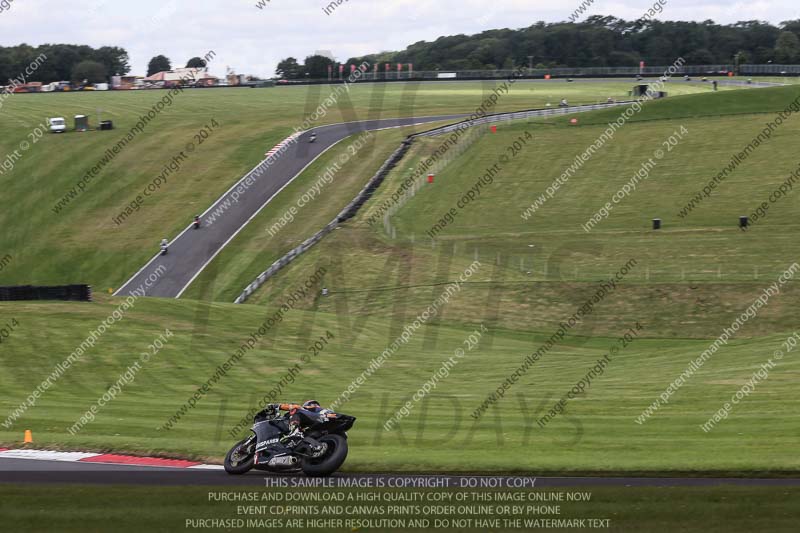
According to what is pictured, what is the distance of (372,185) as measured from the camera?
6050cm

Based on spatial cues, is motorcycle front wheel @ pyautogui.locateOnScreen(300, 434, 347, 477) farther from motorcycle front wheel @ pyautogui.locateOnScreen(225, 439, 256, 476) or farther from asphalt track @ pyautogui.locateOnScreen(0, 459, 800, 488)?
motorcycle front wheel @ pyautogui.locateOnScreen(225, 439, 256, 476)

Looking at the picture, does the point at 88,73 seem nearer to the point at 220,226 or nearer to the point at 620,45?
the point at 620,45

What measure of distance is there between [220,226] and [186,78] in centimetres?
9679

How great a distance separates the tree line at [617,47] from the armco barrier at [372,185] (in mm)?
68219

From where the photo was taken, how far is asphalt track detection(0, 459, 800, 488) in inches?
626

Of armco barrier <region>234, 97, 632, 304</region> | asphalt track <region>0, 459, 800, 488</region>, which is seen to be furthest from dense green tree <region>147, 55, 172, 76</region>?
asphalt track <region>0, 459, 800, 488</region>

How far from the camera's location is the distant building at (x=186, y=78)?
459 ft

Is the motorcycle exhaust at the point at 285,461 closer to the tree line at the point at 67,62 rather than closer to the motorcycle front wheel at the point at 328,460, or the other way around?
the motorcycle front wheel at the point at 328,460

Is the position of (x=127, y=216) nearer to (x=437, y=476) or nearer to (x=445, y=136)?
(x=445, y=136)

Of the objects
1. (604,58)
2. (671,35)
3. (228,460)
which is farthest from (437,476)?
(671,35)

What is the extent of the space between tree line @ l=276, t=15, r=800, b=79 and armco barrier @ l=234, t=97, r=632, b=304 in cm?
6822

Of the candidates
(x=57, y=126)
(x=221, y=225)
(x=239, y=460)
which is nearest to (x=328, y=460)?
(x=239, y=460)

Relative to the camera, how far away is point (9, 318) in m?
32.6

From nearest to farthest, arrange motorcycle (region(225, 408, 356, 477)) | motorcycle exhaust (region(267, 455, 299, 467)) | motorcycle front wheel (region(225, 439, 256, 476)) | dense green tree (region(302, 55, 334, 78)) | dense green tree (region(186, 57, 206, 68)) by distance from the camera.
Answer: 1. motorcycle (region(225, 408, 356, 477))
2. motorcycle exhaust (region(267, 455, 299, 467))
3. motorcycle front wheel (region(225, 439, 256, 476))
4. dense green tree (region(302, 55, 334, 78))
5. dense green tree (region(186, 57, 206, 68))
